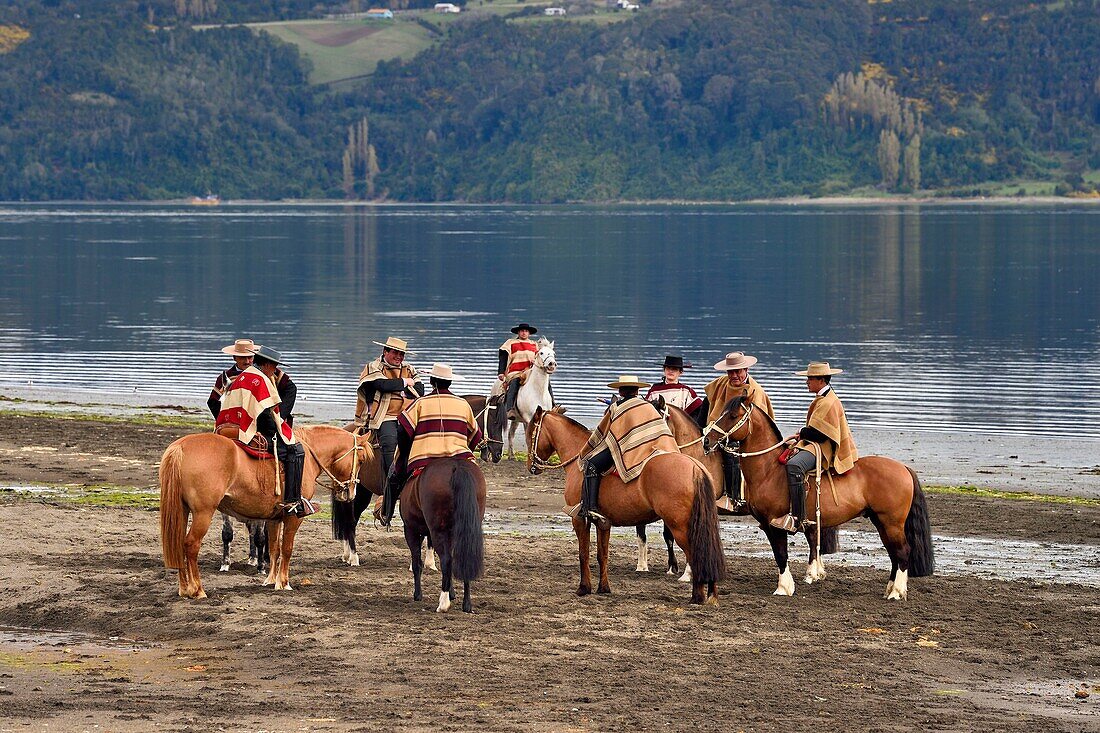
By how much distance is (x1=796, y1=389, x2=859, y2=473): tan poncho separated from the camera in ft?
55.3

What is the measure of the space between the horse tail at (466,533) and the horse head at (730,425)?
2.71m

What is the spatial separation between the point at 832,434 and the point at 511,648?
4416mm

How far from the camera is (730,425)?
672 inches

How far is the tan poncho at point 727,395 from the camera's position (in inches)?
677

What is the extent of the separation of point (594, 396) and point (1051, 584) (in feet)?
78.4

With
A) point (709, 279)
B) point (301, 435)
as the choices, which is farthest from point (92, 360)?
point (709, 279)

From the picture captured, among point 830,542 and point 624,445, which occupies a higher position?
point 624,445

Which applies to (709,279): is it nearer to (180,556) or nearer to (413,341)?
(413,341)

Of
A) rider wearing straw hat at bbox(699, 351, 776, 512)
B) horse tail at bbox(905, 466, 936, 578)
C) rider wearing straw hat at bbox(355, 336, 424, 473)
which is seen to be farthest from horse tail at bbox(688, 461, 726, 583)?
rider wearing straw hat at bbox(355, 336, 424, 473)

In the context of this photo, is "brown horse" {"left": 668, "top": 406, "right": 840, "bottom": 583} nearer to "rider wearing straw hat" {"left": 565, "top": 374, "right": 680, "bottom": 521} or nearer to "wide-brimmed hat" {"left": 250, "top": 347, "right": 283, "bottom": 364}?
"rider wearing straw hat" {"left": 565, "top": 374, "right": 680, "bottom": 521}

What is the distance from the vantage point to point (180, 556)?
16.1m

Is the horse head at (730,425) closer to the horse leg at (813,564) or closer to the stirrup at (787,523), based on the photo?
the stirrup at (787,523)

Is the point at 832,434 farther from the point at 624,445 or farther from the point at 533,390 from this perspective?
the point at 533,390

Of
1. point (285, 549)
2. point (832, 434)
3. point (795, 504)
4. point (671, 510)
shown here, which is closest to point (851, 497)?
point (795, 504)
